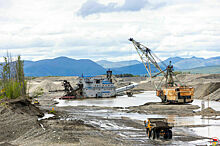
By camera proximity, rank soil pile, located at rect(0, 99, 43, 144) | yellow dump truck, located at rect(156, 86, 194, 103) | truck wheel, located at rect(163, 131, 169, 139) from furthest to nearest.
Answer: yellow dump truck, located at rect(156, 86, 194, 103) < soil pile, located at rect(0, 99, 43, 144) < truck wheel, located at rect(163, 131, 169, 139)

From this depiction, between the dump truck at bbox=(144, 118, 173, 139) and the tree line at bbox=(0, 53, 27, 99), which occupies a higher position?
the tree line at bbox=(0, 53, 27, 99)

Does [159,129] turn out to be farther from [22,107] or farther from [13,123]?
[22,107]

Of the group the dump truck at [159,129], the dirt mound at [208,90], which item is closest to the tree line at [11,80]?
the dump truck at [159,129]

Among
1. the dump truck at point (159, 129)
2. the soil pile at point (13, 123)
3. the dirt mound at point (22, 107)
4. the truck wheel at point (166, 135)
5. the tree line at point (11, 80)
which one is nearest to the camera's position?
the dump truck at point (159, 129)

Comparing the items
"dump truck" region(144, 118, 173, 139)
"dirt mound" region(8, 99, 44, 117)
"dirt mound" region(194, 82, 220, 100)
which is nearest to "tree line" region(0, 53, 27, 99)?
"dirt mound" region(8, 99, 44, 117)

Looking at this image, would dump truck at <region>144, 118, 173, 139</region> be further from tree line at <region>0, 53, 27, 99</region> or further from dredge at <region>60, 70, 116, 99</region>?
dredge at <region>60, 70, 116, 99</region>

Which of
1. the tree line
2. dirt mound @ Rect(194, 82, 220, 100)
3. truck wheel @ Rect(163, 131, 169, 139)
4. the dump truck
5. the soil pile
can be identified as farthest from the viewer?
dirt mound @ Rect(194, 82, 220, 100)

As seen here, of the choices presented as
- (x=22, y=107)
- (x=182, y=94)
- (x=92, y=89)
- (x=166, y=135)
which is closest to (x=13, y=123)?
(x=22, y=107)

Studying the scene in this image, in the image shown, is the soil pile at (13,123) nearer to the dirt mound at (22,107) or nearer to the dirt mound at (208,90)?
the dirt mound at (22,107)

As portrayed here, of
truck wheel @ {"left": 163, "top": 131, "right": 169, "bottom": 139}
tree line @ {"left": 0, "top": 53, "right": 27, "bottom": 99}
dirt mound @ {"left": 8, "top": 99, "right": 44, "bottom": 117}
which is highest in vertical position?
tree line @ {"left": 0, "top": 53, "right": 27, "bottom": 99}

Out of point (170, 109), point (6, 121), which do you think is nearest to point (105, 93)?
point (170, 109)

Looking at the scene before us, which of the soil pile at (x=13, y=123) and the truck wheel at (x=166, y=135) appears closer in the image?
the truck wheel at (x=166, y=135)

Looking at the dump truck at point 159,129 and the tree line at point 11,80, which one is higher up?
the tree line at point 11,80

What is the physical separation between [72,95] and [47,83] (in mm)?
49173
